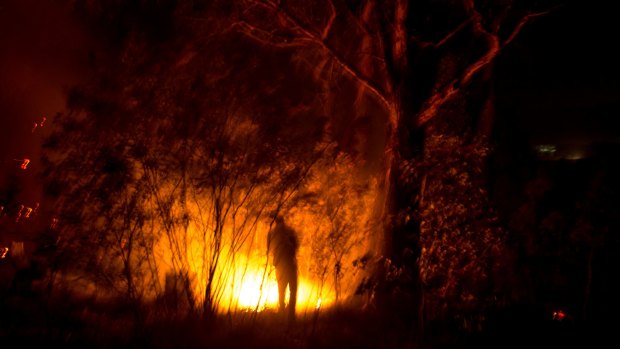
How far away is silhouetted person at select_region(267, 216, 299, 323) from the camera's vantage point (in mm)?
6832

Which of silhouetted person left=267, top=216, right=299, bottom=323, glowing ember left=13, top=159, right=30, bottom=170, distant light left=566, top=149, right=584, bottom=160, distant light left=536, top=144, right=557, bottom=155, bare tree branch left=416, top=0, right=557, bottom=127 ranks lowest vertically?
silhouetted person left=267, top=216, right=299, bottom=323

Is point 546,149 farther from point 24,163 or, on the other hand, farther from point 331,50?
point 24,163

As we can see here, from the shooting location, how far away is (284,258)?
23.2 ft

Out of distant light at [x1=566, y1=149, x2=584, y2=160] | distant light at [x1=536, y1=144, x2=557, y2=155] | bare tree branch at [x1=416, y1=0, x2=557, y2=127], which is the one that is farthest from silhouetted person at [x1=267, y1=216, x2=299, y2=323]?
distant light at [x1=566, y1=149, x2=584, y2=160]

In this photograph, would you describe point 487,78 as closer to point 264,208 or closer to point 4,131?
point 264,208

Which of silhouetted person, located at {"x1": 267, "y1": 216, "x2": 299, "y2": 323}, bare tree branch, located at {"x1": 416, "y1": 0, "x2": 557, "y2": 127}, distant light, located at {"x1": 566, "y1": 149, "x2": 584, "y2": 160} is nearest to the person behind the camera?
silhouetted person, located at {"x1": 267, "y1": 216, "x2": 299, "y2": 323}

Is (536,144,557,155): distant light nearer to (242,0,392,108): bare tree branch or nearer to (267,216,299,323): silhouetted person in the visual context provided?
(242,0,392,108): bare tree branch

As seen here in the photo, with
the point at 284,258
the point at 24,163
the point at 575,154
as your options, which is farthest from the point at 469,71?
the point at 575,154

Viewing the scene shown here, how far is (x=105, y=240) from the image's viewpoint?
19.0 feet

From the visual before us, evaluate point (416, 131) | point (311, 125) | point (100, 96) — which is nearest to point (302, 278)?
point (311, 125)

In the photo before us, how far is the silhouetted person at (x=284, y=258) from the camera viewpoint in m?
6.83

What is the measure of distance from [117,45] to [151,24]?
0.63 meters

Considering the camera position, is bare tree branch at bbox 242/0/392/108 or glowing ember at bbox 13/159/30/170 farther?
glowing ember at bbox 13/159/30/170

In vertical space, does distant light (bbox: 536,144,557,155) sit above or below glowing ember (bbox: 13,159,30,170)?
above
